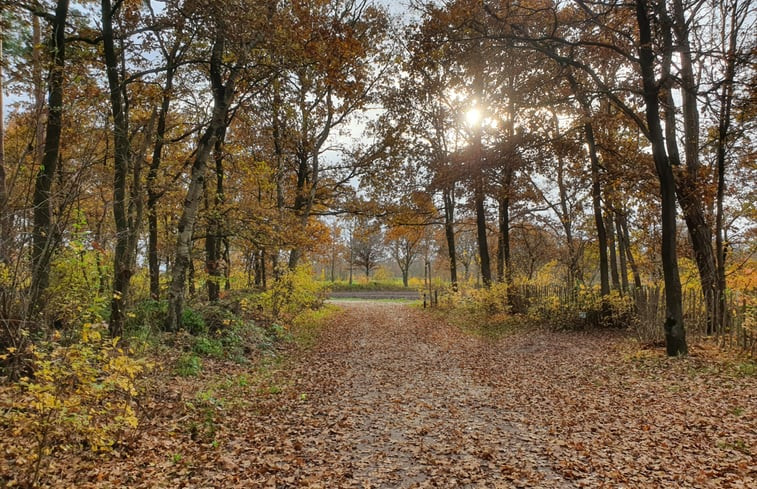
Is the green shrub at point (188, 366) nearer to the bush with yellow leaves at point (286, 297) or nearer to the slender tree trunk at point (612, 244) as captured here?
the bush with yellow leaves at point (286, 297)

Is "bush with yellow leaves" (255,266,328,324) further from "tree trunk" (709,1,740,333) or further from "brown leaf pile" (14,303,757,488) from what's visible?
"tree trunk" (709,1,740,333)

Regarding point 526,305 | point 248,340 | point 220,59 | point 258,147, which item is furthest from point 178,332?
point 526,305

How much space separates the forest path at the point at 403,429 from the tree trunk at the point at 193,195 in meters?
3.21

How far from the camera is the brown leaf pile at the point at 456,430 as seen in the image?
4070 millimetres

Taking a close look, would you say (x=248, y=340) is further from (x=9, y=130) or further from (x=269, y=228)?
(x=9, y=130)

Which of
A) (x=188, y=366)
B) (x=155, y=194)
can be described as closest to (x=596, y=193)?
(x=188, y=366)

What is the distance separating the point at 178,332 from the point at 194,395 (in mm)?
3220

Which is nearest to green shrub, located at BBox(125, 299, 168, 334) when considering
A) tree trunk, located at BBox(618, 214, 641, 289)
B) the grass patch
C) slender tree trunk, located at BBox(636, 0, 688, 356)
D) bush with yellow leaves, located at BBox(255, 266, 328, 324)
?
bush with yellow leaves, located at BBox(255, 266, 328, 324)

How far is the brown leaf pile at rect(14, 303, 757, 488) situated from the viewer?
13.4 ft

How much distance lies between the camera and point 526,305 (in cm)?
1575

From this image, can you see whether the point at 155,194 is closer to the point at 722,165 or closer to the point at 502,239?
the point at 502,239

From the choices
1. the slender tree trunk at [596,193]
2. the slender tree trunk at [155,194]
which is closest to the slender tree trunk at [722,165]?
the slender tree trunk at [596,193]

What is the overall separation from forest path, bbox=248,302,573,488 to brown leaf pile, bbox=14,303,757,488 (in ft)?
0.08

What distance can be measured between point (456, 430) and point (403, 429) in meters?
0.71
